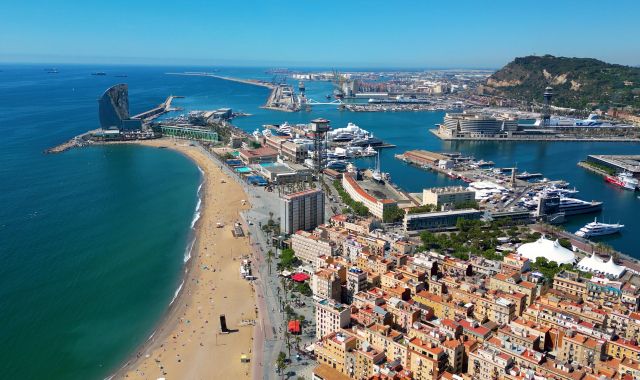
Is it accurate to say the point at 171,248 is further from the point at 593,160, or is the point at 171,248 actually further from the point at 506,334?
the point at 593,160

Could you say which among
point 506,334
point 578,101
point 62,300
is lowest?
point 62,300

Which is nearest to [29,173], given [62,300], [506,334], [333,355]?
[62,300]

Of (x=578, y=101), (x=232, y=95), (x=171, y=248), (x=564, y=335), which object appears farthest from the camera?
(x=232, y=95)

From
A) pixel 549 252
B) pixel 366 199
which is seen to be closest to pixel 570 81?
pixel 366 199

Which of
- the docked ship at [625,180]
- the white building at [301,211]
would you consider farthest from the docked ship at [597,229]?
the white building at [301,211]

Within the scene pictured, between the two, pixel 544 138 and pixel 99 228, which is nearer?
pixel 99 228

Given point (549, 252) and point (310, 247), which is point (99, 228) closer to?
point (310, 247)

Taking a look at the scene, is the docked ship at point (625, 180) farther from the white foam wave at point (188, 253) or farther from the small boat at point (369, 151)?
the white foam wave at point (188, 253)
